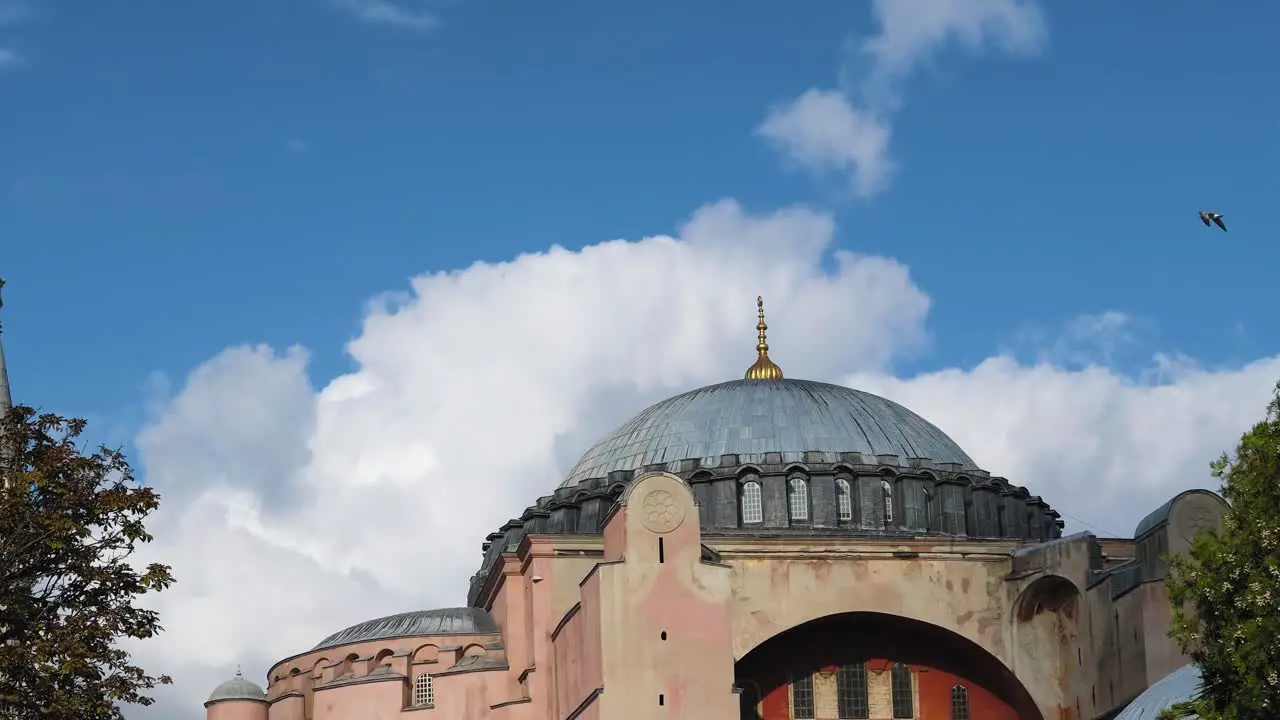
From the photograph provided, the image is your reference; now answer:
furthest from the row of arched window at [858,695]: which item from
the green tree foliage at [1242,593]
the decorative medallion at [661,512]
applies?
the green tree foliage at [1242,593]

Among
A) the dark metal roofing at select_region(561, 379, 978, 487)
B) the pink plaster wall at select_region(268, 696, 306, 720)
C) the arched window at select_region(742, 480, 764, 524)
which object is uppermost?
the dark metal roofing at select_region(561, 379, 978, 487)

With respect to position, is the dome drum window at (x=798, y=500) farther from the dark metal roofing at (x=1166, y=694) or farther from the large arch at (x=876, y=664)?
the dark metal roofing at (x=1166, y=694)

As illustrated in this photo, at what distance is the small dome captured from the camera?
4244cm

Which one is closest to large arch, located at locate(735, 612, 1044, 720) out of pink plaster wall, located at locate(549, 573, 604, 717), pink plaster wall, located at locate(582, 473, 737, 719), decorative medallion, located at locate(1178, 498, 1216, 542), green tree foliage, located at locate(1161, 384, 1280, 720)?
pink plaster wall, located at locate(549, 573, 604, 717)

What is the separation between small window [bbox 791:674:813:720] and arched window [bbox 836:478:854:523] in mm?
3353

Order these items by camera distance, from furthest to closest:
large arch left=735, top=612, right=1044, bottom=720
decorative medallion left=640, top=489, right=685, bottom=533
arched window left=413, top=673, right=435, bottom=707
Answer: arched window left=413, top=673, right=435, bottom=707
large arch left=735, top=612, right=1044, bottom=720
decorative medallion left=640, top=489, right=685, bottom=533

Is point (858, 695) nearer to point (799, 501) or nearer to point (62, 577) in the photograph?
point (799, 501)

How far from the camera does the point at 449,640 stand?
41719 mm

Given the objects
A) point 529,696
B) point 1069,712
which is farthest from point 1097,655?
point 529,696

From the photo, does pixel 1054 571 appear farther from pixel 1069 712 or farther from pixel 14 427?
pixel 14 427

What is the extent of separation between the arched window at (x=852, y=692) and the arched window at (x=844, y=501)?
300 centimetres

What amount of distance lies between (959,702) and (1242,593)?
18469 mm

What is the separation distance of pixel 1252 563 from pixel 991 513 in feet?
65.5

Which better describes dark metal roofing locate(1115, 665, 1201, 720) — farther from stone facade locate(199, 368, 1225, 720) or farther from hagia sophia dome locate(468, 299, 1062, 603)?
hagia sophia dome locate(468, 299, 1062, 603)
